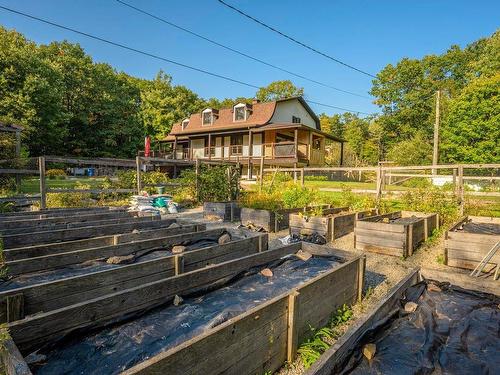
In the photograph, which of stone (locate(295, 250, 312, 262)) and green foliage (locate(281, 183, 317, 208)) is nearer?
stone (locate(295, 250, 312, 262))

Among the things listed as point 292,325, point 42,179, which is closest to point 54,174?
point 42,179

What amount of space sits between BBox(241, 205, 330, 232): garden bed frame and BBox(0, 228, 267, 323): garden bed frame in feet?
13.4

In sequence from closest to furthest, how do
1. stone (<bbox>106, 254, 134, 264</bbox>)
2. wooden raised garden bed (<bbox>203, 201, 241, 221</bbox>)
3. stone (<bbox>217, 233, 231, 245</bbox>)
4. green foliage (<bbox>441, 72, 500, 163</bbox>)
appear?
stone (<bbox>106, 254, 134, 264</bbox>) < stone (<bbox>217, 233, 231, 245</bbox>) < wooden raised garden bed (<bbox>203, 201, 241, 221</bbox>) < green foliage (<bbox>441, 72, 500, 163</bbox>)

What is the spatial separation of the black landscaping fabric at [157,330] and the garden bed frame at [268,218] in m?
4.74

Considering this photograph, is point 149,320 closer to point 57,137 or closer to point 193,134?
point 193,134

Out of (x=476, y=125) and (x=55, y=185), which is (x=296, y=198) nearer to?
(x=55, y=185)

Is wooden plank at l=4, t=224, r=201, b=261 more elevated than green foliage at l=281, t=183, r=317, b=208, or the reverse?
green foliage at l=281, t=183, r=317, b=208

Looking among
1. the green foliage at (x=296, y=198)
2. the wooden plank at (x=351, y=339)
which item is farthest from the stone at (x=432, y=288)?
the green foliage at (x=296, y=198)

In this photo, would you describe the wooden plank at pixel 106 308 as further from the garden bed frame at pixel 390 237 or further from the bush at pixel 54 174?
the bush at pixel 54 174

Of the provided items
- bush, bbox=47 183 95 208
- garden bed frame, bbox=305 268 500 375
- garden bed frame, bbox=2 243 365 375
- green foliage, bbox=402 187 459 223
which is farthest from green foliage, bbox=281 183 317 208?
bush, bbox=47 183 95 208

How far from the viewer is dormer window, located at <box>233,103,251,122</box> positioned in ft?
93.7

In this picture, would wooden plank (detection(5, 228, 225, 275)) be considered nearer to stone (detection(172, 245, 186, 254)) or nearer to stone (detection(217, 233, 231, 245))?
stone (detection(172, 245, 186, 254))

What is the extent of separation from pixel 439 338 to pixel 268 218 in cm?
619

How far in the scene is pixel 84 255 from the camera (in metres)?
4.13
